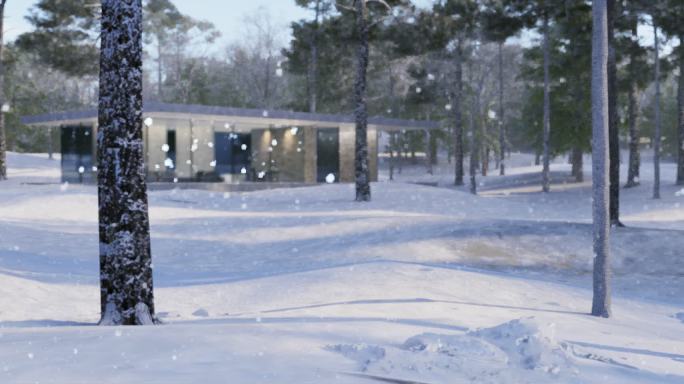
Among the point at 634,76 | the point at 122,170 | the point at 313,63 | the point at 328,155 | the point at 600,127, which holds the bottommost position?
the point at 122,170

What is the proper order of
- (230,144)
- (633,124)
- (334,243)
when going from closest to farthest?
(334,243), (633,124), (230,144)

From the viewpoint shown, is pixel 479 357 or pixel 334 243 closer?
pixel 479 357

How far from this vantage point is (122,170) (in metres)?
8.49

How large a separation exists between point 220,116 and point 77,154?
8514 millimetres

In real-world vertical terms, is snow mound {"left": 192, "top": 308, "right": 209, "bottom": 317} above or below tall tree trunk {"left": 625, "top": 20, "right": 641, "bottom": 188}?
below

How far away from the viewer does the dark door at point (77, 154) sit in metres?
38.3

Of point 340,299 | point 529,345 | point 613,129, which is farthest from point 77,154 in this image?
point 529,345

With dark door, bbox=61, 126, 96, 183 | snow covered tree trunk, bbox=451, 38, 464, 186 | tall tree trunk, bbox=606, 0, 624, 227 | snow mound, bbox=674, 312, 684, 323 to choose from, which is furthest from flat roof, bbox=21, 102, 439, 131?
snow mound, bbox=674, 312, 684, 323

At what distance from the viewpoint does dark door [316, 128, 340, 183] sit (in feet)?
135

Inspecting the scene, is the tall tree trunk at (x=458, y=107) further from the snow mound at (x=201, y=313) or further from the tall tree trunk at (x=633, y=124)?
the snow mound at (x=201, y=313)

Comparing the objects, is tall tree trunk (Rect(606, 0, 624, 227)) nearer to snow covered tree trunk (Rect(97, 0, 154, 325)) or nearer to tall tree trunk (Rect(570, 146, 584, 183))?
snow covered tree trunk (Rect(97, 0, 154, 325))

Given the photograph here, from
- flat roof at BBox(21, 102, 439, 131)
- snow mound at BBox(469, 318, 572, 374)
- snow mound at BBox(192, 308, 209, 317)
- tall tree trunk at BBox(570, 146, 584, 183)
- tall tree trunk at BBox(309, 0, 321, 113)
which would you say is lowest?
snow mound at BBox(192, 308, 209, 317)

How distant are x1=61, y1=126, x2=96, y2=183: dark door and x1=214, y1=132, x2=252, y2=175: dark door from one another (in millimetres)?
6258

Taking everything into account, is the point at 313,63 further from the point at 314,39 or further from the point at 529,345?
the point at 529,345
